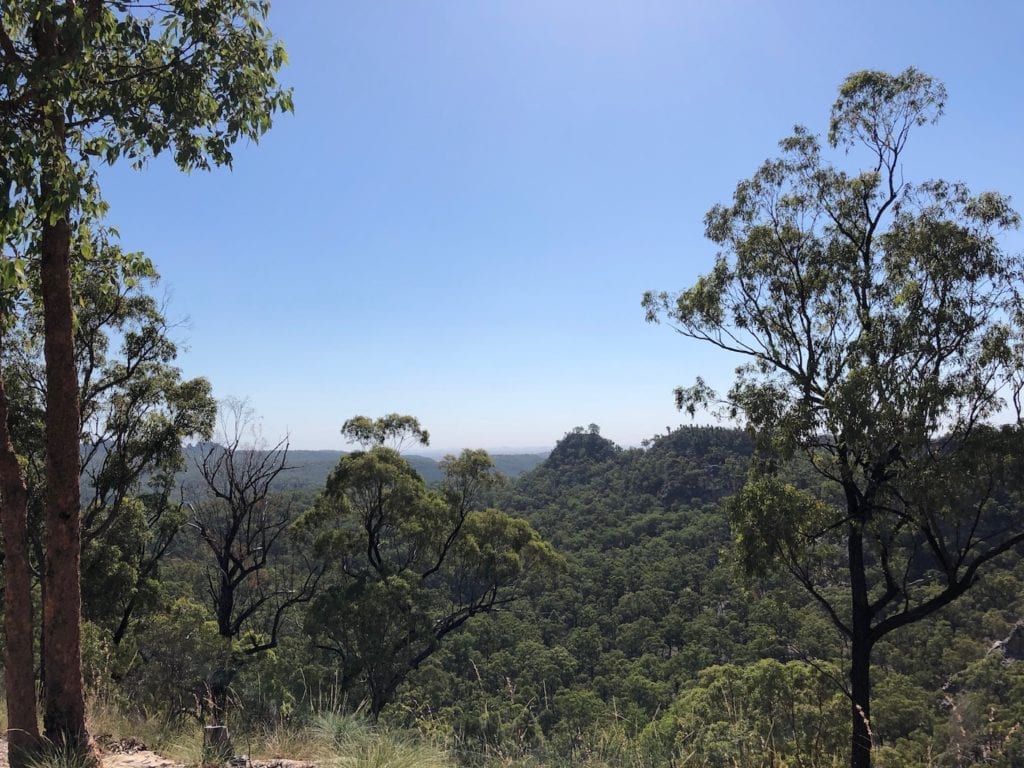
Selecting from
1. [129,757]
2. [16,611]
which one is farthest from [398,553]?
[16,611]

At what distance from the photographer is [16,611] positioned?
12.0ft

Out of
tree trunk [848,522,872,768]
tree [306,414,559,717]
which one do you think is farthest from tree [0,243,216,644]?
tree trunk [848,522,872,768]

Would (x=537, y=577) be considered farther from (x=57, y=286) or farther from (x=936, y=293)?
(x=57, y=286)

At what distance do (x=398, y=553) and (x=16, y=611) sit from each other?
14554mm

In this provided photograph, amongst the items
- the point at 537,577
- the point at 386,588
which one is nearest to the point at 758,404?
the point at 386,588

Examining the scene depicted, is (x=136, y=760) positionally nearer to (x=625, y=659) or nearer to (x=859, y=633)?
(x=859, y=633)

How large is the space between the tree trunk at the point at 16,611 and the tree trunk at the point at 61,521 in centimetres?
12

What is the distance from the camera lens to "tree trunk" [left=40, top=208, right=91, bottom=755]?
3.61m

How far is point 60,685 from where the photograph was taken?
143 inches

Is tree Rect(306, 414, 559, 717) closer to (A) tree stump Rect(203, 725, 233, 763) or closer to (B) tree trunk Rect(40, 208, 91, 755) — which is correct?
(A) tree stump Rect(203, 725, 233, 763)

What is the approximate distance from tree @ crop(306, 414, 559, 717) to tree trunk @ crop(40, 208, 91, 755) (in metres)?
11.2

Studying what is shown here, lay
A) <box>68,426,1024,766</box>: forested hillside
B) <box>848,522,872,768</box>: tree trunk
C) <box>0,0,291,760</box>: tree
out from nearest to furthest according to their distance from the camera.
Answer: <box>0,0,291,760</box>: tree, <box>68,426,1024,766</box>: forested hillside, <box>848,522,872,768</box>: tree trunk

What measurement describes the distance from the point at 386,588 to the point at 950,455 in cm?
1166

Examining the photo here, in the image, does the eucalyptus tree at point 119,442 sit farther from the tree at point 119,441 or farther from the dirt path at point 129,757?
the dirt path at point 129,757
